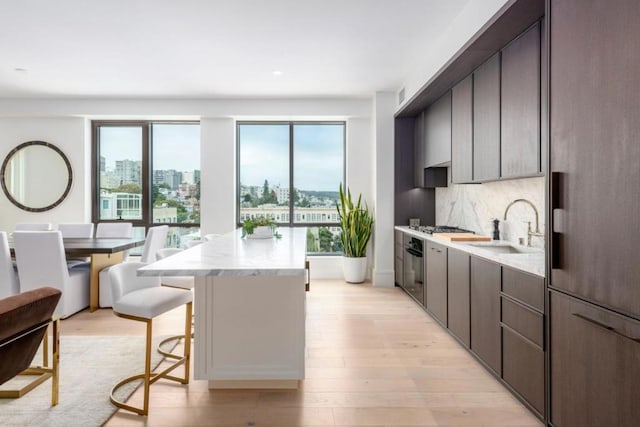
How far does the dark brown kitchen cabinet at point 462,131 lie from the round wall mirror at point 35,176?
5.73 metres

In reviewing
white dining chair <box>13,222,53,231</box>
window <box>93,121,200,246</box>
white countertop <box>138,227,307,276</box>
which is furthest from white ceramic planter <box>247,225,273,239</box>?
white dining chair <box>13,222,53,231</box>

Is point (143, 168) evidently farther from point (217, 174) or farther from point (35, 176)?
point (35, 176)

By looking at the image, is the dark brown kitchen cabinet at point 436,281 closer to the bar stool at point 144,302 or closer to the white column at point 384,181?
the white column at point 384,181

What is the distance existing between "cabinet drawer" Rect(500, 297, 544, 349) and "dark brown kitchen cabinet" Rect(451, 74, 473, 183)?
1.47 metres

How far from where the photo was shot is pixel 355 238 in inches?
223

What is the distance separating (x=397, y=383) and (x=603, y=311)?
4.59 feet

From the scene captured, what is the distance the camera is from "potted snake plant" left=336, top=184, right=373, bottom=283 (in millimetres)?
5672

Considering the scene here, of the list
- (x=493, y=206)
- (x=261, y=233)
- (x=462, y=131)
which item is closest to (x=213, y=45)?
(x=261, y=233)

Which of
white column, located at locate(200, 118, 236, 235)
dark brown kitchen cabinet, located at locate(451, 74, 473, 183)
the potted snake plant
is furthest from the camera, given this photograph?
white column, located at locate(200, 118, 236, 235)

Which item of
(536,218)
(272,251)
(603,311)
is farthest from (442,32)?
(603,311)

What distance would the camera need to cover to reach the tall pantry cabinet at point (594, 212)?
148cm

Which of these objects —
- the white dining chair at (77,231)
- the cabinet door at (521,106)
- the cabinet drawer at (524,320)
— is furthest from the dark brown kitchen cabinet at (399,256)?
the white dining chair at (77,231)

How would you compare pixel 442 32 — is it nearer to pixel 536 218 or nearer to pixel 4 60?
pixel 536 218

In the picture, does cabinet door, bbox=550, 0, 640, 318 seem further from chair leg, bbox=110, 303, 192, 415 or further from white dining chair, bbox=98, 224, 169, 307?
white dining chair, bbox=98, 224, 169, 307
